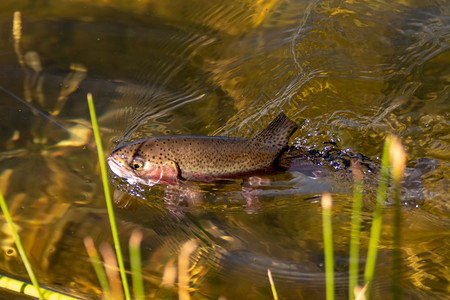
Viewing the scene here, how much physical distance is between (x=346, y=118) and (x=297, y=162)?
1.05 metres

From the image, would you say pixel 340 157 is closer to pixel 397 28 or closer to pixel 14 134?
pixel 397 28

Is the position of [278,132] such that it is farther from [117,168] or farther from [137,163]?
[117,168]

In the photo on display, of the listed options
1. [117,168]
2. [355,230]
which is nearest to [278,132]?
[355,230]

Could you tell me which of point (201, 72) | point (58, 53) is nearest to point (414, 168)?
point (201, 72)

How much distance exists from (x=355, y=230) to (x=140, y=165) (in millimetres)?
1634

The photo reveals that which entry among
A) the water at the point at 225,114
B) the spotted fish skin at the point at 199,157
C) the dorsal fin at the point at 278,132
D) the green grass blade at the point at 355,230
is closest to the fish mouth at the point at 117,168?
the spotted fish skin at the point at 199,157

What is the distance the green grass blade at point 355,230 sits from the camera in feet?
6.09

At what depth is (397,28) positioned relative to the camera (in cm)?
567

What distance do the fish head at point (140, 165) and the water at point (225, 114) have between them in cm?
30

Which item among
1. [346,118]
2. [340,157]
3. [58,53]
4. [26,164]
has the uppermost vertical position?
[58,53]

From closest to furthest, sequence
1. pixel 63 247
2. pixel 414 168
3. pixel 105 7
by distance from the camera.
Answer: pixel 63 247
pixel 414 168
pixel 105 7

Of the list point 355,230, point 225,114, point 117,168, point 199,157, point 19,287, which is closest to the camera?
point 19,287

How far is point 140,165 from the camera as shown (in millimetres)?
3838

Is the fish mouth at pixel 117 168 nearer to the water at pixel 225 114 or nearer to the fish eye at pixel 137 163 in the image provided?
the fish eye at pixel 137 163
